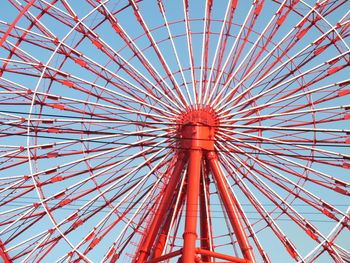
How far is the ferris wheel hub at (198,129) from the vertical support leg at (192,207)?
1.28ft

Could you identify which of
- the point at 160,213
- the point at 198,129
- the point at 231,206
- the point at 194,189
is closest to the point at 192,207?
the point at 194,189

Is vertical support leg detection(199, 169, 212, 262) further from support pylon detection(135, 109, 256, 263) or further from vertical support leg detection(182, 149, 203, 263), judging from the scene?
vertical support leg detection(182, 149, 203, 263)

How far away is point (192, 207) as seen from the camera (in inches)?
895

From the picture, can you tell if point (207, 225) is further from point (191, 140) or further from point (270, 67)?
point (270, 67)

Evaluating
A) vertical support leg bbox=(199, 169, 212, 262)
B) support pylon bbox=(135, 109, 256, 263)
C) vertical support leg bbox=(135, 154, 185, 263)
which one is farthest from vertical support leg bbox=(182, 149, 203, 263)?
vertical support leg bbox=(199, 169, 212, 262)

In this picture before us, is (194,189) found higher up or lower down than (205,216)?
higher up

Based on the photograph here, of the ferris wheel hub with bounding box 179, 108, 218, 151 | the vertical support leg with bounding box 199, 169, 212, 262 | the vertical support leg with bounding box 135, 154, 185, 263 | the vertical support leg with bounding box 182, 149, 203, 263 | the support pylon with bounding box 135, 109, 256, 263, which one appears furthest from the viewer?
the vertical support leg with bounding box 199, 169, 212, 262

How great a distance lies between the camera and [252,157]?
2575cm

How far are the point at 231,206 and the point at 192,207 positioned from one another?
1.87 metres

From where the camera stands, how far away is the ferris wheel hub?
2414cm

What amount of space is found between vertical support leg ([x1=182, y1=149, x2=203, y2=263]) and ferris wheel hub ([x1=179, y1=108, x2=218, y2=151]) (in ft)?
1.28

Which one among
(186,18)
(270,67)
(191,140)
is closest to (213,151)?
(191,140)

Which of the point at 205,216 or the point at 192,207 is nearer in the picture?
the point at 192,207

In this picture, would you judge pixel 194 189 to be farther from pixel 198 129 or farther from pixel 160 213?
pixel 198 129
